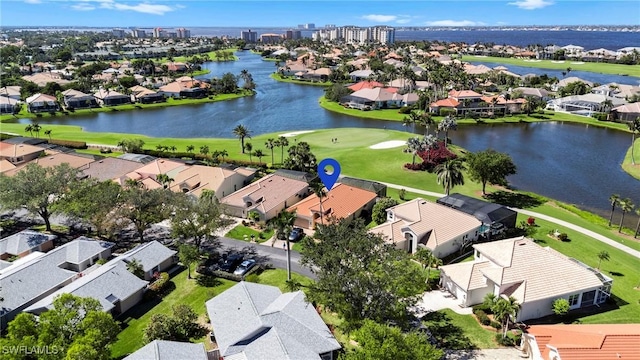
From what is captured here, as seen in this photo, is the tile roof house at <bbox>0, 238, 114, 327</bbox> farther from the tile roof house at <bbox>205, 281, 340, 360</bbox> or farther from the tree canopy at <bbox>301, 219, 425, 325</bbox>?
the tree canopy at <bbox>301, 219, 425, 325</bbox>

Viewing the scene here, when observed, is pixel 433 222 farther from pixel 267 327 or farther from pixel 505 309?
pixel 267 327

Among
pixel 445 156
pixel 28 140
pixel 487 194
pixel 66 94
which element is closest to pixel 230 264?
pixel 487 194

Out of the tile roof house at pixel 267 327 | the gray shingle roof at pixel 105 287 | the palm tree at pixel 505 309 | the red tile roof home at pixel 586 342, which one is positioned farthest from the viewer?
the gray shingle roof at pixel 105 287

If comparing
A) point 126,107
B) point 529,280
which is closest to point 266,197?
point 529,280

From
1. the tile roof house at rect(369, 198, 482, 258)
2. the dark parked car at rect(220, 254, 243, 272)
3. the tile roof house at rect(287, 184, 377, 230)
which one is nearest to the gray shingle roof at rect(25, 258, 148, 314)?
the dark parked car at rect(220, 254, 243, 272)

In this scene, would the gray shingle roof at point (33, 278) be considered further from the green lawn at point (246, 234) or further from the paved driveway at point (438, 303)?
the paved driveway at point (438, 303)

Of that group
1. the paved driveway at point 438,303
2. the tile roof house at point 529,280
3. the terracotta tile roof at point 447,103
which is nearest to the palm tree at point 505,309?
the tile roof house at point 529,280
